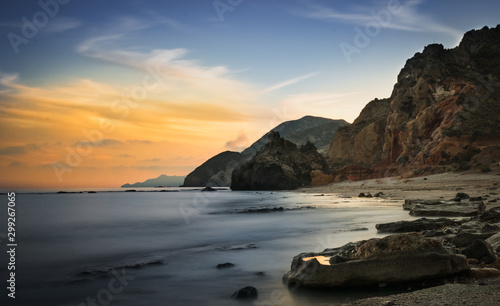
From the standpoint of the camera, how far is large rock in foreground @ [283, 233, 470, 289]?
623cm

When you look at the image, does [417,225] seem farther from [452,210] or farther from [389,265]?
[389,265]

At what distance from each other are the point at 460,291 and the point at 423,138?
8052 centimetres

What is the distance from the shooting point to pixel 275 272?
29.0 feet

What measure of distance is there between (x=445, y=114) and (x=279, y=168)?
1774 inches

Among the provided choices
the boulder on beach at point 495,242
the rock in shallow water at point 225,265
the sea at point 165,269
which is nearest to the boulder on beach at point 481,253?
A: the boulder on beach at point 495,242

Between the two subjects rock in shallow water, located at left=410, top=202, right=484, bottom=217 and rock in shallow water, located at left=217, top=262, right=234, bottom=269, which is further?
rock in shallow water, located at left=410, top=202, right=484, bottom=217

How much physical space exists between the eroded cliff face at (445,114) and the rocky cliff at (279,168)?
15.2 meters

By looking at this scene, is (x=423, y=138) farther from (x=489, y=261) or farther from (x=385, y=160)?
(x=489, y=261)

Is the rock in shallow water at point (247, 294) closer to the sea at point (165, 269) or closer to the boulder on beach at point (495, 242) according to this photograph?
the sea at point (165, 269)

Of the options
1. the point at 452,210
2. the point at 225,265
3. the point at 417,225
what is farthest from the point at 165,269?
the point at 452,210

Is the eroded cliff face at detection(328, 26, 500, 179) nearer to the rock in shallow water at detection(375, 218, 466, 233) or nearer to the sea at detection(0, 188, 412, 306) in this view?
the rock in shallow water at detection(375, 218, 466, 233)

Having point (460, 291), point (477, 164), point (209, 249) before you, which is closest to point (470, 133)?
point (477, 164)

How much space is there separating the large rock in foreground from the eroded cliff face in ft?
174

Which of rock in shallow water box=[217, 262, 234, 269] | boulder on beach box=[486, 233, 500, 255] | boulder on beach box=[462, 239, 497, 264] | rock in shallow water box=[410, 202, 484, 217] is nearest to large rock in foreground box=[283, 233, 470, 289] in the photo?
boulder on beach box=[462, 239, 497, 264]
